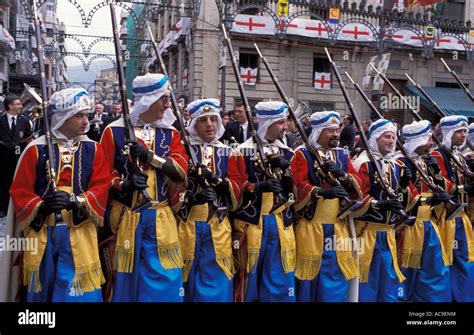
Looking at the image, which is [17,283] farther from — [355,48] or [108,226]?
[355,48]

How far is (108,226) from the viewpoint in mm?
5121

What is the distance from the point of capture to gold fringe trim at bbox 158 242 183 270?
5020 mm

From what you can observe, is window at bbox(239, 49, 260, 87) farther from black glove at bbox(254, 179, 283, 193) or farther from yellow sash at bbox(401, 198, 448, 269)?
black glove at bbox(254, 179, 283, 193)

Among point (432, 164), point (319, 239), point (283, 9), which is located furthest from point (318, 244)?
point (283, 9)

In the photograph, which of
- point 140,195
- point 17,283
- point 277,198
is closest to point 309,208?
point 277,198

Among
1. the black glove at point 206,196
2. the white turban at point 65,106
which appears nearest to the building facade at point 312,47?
the black glove at point 206,196

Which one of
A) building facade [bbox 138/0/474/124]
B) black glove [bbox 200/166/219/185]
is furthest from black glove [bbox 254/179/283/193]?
building facade [bbox 138/0/474/124]

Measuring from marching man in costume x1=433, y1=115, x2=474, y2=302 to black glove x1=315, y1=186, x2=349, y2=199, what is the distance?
1.72m

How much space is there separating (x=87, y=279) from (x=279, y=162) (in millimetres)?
1853

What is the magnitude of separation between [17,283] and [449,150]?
4631 millimetres

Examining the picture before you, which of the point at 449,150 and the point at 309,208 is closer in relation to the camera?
the point at 309,208

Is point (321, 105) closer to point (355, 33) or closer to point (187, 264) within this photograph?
point (355, 33)

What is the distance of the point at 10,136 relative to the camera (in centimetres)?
1066

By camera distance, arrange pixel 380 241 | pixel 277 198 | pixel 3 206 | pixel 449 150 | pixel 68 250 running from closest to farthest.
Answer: pixel 68 250 → pixel 277 198 → pixel 380 241 → pixel 449 150 → pixel 3 206
